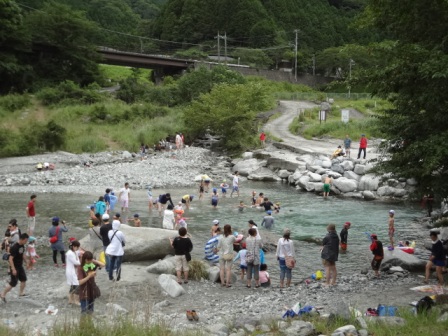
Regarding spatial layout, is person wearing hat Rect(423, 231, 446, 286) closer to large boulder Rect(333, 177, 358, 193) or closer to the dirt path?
large boulder Rect(333, 177, 358, 193)

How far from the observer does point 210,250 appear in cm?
1705

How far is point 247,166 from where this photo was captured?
39.3m

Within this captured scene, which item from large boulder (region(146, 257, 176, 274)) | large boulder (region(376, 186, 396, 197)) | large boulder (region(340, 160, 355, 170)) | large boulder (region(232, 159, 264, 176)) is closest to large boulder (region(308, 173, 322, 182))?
large boulder (region(340, 160, 355, 170))

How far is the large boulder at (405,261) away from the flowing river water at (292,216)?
2.99 feet

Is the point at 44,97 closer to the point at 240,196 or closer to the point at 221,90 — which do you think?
the point at 221,90

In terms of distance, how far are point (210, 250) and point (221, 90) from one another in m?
34.2

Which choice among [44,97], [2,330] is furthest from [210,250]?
[44,97]

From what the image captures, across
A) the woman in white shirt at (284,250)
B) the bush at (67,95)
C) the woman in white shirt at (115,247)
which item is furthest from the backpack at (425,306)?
the bush at (67,95)

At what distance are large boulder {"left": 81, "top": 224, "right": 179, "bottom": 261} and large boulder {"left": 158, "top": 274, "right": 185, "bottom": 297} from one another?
2.54 meters

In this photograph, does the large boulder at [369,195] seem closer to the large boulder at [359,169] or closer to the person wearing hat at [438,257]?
the large boulder at [359,169]

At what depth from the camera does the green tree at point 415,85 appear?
37.7ft

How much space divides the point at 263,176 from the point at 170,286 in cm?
2376

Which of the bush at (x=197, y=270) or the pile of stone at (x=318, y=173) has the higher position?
the pile of stone at (x=318, y=173)

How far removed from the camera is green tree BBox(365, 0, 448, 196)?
11500 mm
